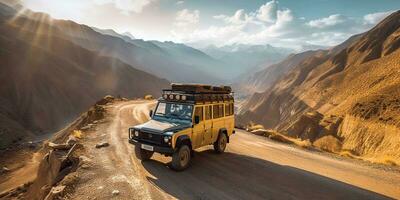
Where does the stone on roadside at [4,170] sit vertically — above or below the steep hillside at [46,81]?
→ below

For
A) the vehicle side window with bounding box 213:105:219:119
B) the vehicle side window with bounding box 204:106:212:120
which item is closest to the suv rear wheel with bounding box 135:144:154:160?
the vehicle side window with bounding box 204:106:212:120

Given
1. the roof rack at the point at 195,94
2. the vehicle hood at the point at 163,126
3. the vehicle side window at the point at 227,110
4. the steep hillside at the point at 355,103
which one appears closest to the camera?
the vehicle hood at the point at 163,126

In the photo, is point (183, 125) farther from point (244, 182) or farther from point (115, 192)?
point (115, 192)

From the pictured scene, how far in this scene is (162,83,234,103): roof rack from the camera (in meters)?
12.2

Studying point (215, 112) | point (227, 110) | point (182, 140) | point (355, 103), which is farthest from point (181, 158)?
point (355, 103)

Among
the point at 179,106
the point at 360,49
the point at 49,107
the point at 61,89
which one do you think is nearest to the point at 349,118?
the point at 179,106

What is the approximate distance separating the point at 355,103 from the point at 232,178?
39.6m

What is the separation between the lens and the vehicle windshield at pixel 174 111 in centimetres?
1204

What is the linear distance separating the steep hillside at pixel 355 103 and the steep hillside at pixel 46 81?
47.2 metres

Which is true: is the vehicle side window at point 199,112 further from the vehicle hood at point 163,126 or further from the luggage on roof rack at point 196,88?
the luggage on roof rack at point 196,88

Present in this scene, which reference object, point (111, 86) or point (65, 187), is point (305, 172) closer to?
point (65, 187)

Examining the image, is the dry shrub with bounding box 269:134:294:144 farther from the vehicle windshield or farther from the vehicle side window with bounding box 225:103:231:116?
the vehicle windshield

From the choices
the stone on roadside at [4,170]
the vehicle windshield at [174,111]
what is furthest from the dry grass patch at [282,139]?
the stone on roadside at [4,170]

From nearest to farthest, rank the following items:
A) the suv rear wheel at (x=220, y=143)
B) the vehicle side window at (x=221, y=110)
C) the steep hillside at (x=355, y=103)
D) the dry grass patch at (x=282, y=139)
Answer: the vehicle side window at (x=221, y=110) < the suv rear wheel at (x=220, y=143) < the dry grass patch at (x=282, y=139) < the steep hillside at (x=355, y=103)
